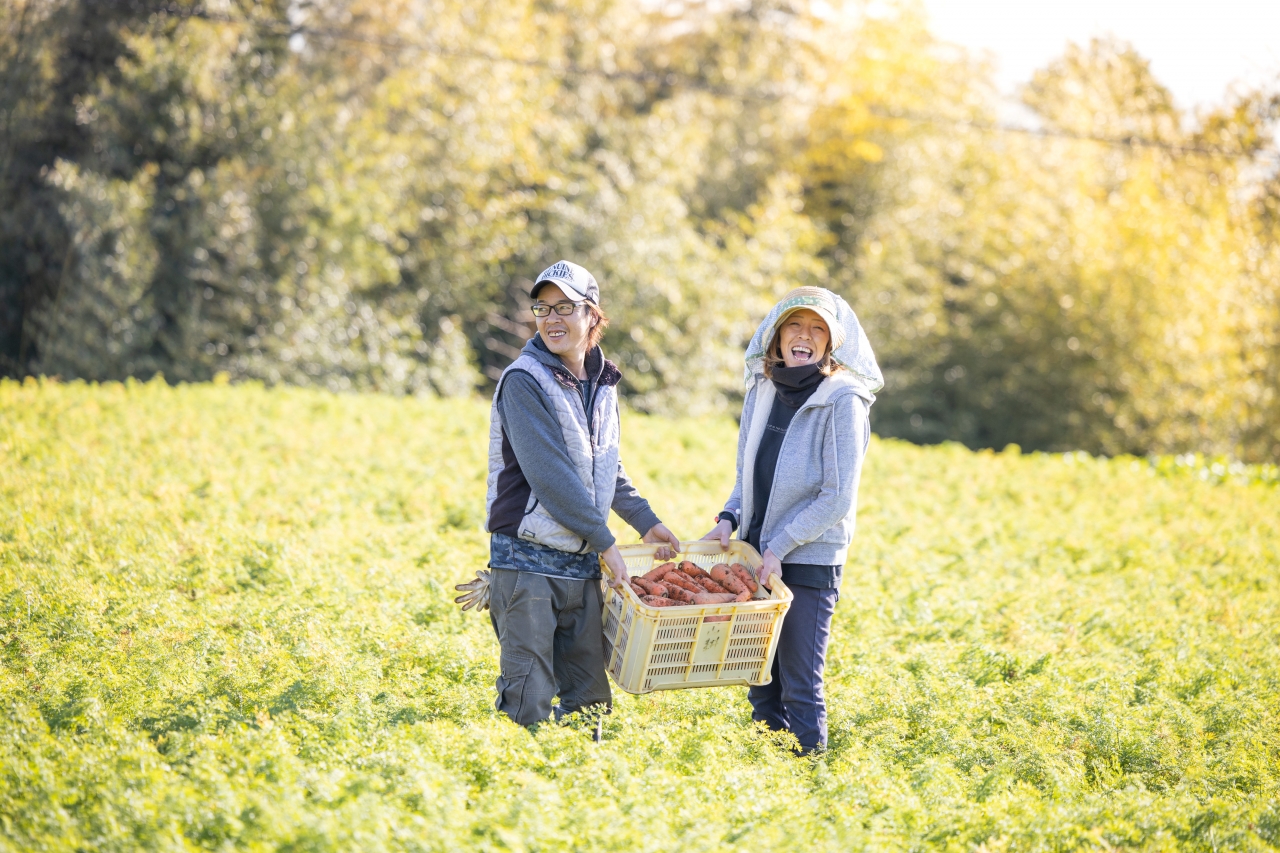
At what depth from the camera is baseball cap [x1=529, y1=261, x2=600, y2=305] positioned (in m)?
4.44

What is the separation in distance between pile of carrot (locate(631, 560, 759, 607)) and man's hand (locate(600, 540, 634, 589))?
7 cm

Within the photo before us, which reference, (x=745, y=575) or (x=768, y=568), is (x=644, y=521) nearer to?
(x=745, y=575)

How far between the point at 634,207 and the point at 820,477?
58.5ft

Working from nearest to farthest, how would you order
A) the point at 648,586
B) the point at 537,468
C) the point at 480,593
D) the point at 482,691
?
the point at 537,468 < the point at 648,586 < the point at 480,593 < the point at 482,691

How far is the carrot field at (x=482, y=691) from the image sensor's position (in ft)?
12.3

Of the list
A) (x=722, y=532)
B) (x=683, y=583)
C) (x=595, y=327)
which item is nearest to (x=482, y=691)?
(x=683, y=583)

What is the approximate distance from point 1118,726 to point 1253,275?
21877 millimetres

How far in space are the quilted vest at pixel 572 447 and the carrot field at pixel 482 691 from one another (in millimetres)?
832

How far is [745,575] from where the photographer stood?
4.74 meters

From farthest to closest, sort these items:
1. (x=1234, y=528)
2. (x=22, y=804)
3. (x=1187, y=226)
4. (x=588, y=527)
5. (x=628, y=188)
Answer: (x=1187, y=226) < (x=628, y=188) < (x=1234, y=528) < (x=588, y=527) < (x=22, y=804)

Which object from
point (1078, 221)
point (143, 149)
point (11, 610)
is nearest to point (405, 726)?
point (11, 610)

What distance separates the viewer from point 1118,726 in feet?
17.9

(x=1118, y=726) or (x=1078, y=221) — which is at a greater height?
(x=1078, y=221)

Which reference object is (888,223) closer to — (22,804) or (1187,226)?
(1187,226)
